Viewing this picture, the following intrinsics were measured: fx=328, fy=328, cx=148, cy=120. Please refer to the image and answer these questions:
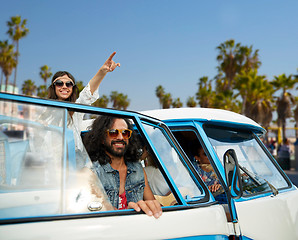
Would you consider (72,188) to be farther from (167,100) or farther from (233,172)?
(167,100)

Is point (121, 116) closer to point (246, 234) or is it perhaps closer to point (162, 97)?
point (246, 234)

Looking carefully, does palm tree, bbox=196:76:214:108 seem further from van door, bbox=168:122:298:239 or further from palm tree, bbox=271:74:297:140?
van door, bbox=168:122:298:239

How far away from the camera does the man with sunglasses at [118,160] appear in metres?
1.87

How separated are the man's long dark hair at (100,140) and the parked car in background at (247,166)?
77 centimetres

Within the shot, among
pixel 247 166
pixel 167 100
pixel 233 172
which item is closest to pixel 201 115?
pixel 247 166

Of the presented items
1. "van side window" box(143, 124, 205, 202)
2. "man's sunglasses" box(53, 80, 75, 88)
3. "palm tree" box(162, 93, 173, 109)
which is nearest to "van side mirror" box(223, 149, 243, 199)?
"van side window" box(143, 124, 205, 202)

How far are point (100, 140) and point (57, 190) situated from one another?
578mm

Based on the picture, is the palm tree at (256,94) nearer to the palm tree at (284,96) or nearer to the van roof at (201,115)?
the palm tree at (284,96)

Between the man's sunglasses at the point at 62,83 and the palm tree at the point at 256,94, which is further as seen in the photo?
the palm tree at the point at 256,94

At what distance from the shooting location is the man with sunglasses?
1866mm

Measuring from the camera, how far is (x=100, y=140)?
78.0 inches

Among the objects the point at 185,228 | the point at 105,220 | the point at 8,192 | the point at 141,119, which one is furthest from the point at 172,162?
the point at 8,192

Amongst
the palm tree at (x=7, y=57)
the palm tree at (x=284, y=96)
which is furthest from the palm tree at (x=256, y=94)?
the palm tree at (x=7, y=57)

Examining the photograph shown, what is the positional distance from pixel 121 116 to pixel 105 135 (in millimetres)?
239
